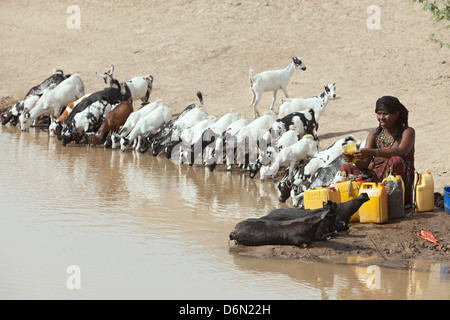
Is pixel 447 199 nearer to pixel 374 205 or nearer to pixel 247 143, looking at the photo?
pixel 374 205

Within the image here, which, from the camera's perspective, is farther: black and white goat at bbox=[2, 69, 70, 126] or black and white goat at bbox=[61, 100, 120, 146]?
black and white goat at bbox=[2, 69, 70, 126]

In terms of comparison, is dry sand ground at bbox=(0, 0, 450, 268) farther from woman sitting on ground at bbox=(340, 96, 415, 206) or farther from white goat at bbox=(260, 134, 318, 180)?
woman sitting on ground at bbox=(340, 96, 415, 206)

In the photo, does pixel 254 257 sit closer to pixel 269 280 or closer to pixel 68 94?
pixel 269 280

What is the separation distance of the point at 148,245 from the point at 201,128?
5.59 meters

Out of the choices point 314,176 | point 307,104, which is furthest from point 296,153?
point 307,104

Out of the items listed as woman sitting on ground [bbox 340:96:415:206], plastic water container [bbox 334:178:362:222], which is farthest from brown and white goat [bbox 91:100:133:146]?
plastic water container [bbox 334:178:362:222]

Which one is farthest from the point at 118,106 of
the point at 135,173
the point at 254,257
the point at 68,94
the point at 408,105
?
the point at 254,257

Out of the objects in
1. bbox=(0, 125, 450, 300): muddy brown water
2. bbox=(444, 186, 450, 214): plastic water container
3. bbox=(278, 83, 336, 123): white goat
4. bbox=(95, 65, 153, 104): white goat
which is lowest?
bbox=(0, 125, 450, 300): muddy brown water

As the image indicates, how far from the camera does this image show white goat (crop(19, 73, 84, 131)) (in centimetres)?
1650

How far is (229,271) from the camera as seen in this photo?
709 cm

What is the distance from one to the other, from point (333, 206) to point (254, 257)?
2.91ft

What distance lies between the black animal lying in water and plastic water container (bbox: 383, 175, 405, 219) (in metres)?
0.46

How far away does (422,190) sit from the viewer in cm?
809
